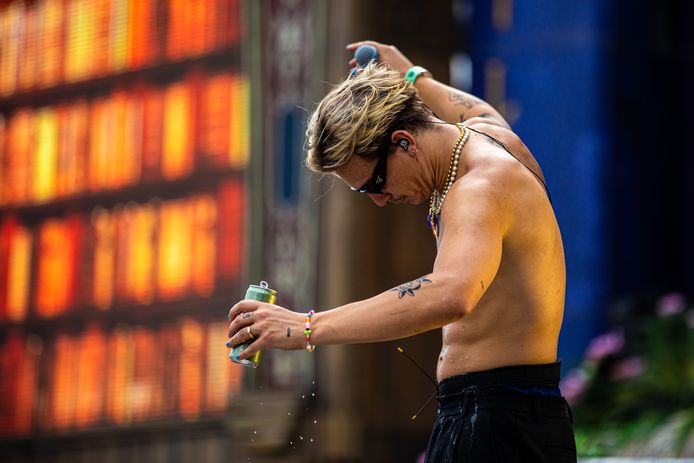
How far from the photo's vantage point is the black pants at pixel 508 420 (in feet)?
10.1

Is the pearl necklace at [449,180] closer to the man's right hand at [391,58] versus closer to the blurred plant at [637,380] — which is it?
the man's right hand at [391,58]

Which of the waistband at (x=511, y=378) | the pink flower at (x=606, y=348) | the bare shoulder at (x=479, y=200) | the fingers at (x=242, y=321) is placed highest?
the bare shoulder at (x=479, y=200)

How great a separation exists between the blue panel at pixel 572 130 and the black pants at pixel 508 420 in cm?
538

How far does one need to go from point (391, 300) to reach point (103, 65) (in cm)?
721

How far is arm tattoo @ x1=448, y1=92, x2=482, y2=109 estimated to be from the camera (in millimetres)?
3936

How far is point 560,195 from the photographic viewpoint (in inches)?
339

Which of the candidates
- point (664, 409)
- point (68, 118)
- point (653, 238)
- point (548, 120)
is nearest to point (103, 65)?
point (68, 118)

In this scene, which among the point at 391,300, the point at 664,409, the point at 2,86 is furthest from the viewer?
the point at 2,86

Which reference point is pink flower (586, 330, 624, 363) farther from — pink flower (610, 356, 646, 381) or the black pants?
the black pants

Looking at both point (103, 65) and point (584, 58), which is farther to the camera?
point (103, 65)

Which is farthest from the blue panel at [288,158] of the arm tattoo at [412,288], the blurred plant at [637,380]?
the arm tattoo at [412,288]

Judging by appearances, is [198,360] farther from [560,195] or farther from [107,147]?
[560,195]

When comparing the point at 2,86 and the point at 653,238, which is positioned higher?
the point at 2,86

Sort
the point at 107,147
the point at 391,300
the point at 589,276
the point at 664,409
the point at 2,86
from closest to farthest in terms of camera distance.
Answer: the point at 391,300, the point at 664,409, the point at 589,276, the point at 107,147, the point at 2,86
